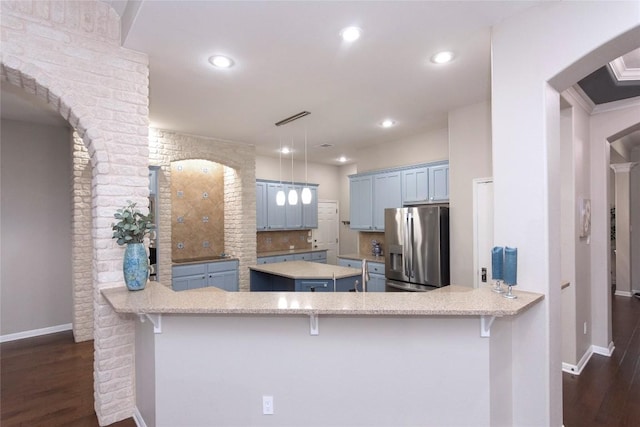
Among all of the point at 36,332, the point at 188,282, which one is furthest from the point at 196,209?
the point at 36,332

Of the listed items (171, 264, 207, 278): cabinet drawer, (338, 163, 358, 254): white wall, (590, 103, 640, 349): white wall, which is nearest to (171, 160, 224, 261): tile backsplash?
(171, 264, 207, 278): cabinet drawer

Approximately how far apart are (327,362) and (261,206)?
4625 millimetres

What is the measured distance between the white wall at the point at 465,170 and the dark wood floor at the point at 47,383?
3.75 metres

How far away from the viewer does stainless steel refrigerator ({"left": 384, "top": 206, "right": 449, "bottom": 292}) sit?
4.34 metres

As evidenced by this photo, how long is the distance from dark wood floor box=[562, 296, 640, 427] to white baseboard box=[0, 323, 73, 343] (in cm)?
608

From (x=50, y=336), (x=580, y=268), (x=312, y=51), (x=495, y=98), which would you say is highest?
(x=312, y=51)

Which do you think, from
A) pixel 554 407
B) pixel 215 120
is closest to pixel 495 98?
pixel 554 407

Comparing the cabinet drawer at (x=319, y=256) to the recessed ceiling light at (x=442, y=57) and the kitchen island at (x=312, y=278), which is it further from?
the recessed ceiling light at (x=442, y=57)

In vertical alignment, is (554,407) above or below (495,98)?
below

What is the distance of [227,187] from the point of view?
6297 millimetres

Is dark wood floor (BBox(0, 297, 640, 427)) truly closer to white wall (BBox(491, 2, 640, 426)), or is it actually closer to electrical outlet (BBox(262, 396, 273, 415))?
white wall (BBox(491, 2, 640, 426))

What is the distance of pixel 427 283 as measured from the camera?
4.46 meters

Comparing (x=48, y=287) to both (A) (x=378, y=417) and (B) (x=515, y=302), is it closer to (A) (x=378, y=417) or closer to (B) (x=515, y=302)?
(A) (x=378, y=417)

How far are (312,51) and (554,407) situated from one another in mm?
3132
